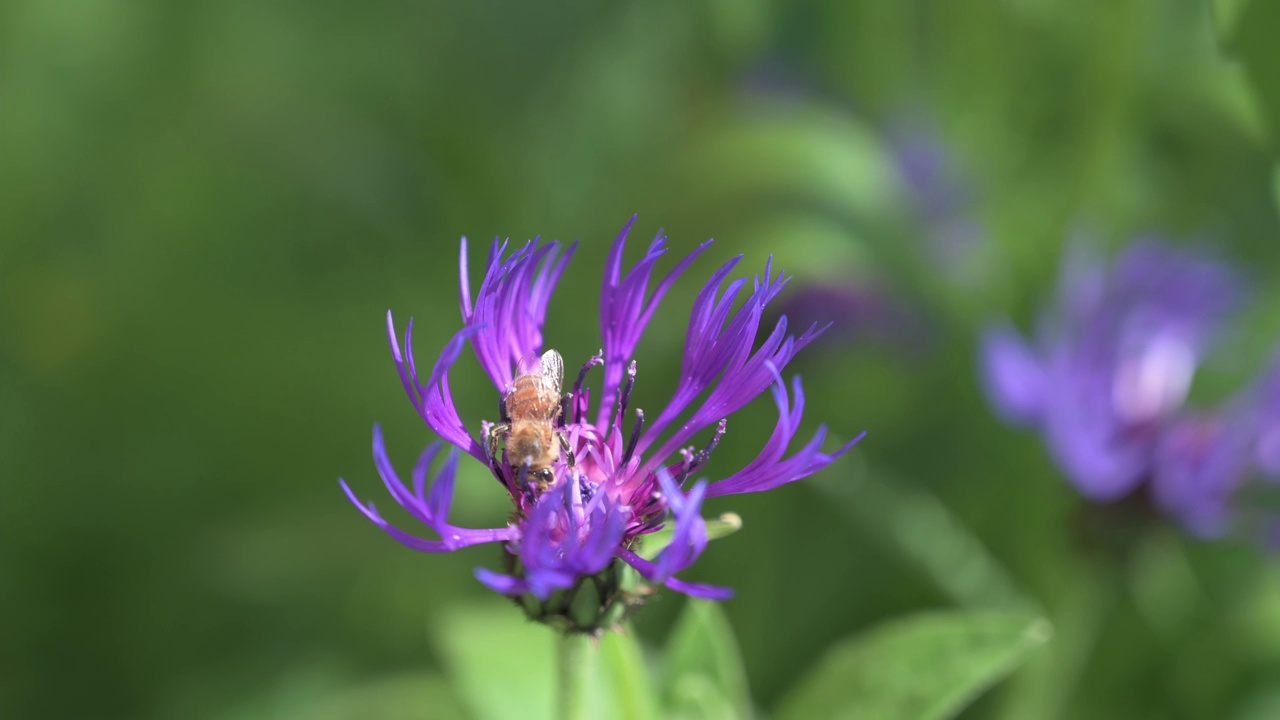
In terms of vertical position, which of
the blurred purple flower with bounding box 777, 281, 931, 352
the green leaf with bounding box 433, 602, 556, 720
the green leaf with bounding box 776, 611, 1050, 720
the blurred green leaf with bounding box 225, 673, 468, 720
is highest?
the blurred purple flower with bounding box 777, 281, 931, 352

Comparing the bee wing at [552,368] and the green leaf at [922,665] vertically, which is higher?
the bee wing at [552,368]

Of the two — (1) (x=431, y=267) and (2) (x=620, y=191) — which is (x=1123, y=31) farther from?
(1) (x=431, y=267)

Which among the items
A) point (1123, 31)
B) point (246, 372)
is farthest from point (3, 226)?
point (1123, 31)

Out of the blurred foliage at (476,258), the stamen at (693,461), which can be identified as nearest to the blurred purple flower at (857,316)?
the blurred foliage at (476,258)

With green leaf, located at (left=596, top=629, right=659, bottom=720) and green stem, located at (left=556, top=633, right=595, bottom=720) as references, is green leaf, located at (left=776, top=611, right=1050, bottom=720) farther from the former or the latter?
green stem, located at (left=556, top=633, right=595, bottom=720)

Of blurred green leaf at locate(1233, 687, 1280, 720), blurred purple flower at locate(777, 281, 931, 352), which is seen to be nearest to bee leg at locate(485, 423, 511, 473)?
blurred purple flower at locate(777, 281, 931, 352)

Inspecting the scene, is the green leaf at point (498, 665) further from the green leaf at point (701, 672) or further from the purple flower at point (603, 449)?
the purple flower at point (603, 449)

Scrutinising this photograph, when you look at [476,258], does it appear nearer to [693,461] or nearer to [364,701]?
[364,701]
